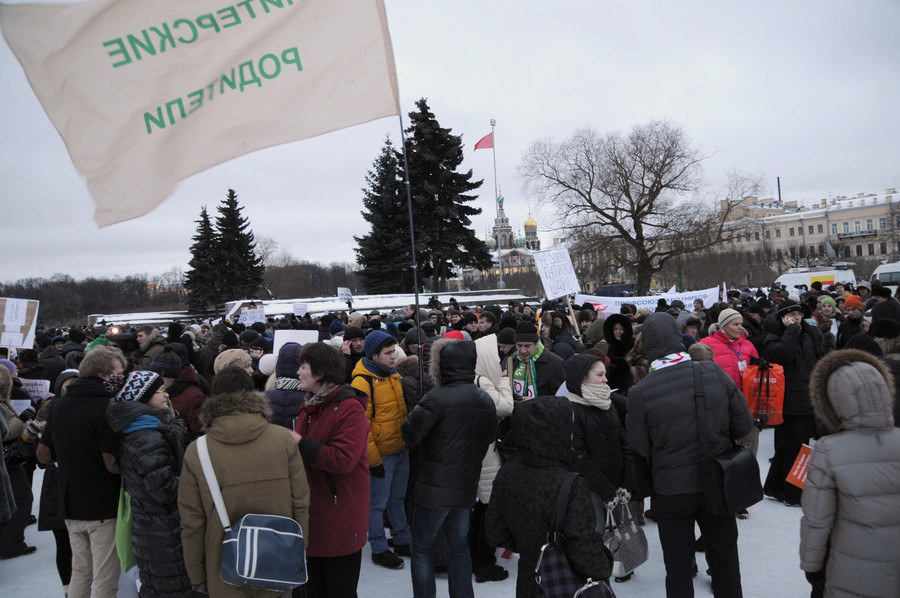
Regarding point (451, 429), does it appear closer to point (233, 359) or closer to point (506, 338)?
point (233, 359)

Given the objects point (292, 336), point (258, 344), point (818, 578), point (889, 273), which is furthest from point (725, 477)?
point (889, 273)

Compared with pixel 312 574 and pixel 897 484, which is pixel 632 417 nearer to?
pixel 897 484

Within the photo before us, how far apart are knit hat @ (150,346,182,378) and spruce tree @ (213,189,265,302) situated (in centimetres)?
4438

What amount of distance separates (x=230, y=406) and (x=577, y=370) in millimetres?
2177

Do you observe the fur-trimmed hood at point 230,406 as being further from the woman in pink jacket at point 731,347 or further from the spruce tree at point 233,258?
the spruce tree at point 233,258

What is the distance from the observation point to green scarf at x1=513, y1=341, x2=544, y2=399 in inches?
188

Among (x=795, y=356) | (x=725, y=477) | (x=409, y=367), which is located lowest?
(x=725, y=477)

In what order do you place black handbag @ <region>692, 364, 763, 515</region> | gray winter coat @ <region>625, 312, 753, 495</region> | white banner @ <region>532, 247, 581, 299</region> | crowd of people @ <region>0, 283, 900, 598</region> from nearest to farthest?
crowd of people @ <region>0, 283, 900, 598</region>, black handbag @ <region>692, 364, 763, 515</region>, gray winter coat @ <region>625, 312, 753, 495</region>, white banner @ <region>532, 247, 581, 299</region>

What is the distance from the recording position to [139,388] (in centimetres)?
329

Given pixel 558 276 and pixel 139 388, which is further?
pixel 558 276

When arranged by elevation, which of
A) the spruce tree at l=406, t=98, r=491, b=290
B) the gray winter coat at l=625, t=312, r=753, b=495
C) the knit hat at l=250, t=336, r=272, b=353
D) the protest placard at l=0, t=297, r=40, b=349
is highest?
the spruce tree at l=406, t=98, r=491, b=290

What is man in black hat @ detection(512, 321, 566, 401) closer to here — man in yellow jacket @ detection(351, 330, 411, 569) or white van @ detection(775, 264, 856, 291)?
man in yellow jacket @ detection(351, 330, 411, 569)

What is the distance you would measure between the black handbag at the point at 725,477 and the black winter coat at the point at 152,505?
295cm

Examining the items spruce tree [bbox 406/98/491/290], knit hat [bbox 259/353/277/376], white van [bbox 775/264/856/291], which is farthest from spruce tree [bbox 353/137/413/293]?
knit hat [bbox 259/353/277/376]
